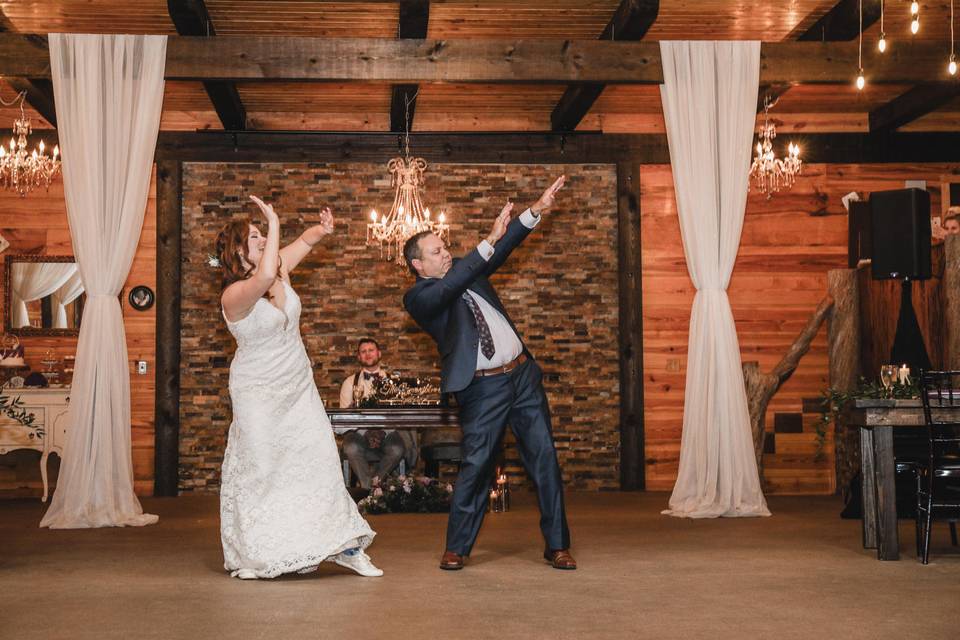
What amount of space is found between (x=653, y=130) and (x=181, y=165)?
4.29 metres

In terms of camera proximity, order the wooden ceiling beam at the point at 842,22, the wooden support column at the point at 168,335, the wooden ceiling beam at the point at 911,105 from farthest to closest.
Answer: the wooden support column at the point at 168,335
the wooden ceiling beam at the point at 911,105
the wooden ceiling beam at the point at 842,22

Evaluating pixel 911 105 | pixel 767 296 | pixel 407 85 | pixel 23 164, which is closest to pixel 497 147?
pixel 407 85

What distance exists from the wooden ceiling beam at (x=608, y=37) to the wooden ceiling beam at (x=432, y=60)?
0.12 m

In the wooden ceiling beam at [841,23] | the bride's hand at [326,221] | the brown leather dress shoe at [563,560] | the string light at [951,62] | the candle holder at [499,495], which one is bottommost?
the candle holder at [499,495]

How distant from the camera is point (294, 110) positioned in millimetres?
8742

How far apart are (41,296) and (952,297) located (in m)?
7.41

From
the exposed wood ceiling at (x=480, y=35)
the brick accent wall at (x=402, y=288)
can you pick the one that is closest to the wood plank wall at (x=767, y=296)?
the brick accent wall at (x=402, y=288)

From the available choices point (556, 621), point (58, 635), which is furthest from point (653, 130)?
point (58, 635)

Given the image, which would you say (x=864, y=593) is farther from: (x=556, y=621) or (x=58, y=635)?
(x=58, y=635)

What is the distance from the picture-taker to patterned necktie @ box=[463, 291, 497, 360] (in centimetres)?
450

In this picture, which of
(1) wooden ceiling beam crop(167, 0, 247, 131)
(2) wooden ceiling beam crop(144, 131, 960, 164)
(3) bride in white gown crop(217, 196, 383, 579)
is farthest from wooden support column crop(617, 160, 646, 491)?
(3) bride in white gown crop(217, 196, 383, 579)

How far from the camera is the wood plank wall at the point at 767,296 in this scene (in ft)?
28.7

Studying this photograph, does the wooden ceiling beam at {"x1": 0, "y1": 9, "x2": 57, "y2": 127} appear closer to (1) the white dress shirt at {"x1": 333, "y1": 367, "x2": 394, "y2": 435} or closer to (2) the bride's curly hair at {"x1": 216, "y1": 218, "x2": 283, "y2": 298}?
(1) the white dress shirt at {"x1": 333, "y1": 367, "x2": 394, "y2": 435}

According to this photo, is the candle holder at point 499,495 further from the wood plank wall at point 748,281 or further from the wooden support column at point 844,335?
the wooden support column at point 844,335
